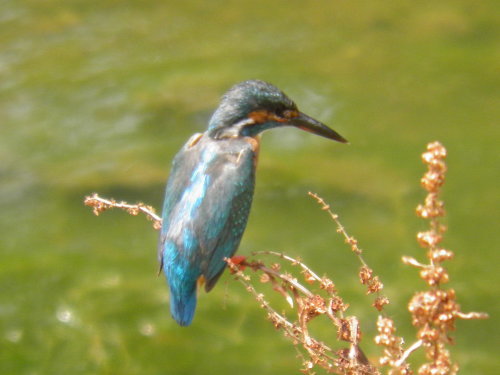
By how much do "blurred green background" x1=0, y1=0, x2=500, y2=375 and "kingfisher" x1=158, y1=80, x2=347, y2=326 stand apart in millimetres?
1862

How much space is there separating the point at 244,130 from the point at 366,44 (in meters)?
3.94

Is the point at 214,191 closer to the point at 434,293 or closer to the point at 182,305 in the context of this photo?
the point at 182,305

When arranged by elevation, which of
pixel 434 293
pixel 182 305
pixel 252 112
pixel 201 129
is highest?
pixel 201 129

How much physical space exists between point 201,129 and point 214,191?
10.4 ft

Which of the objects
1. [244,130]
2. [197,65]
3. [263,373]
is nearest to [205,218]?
[244,130]

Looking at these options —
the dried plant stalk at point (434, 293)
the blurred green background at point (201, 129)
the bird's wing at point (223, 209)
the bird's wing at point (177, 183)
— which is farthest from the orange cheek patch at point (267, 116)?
the blurred green background at point (201, 129)

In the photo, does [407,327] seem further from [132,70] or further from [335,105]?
[132,70]

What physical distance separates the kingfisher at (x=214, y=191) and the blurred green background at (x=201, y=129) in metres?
1.86

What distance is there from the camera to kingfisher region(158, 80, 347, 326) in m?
2.72

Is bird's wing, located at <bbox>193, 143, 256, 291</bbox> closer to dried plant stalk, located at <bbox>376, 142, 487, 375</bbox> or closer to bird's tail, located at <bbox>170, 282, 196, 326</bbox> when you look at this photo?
bird's tail, located at <bbox>170, 282, 196, 326</bbox>

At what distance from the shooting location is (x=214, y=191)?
2.82 meters

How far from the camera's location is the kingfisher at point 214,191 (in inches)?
107

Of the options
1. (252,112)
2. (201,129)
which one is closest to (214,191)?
(252,112)

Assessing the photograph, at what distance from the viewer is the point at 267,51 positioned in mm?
6836
